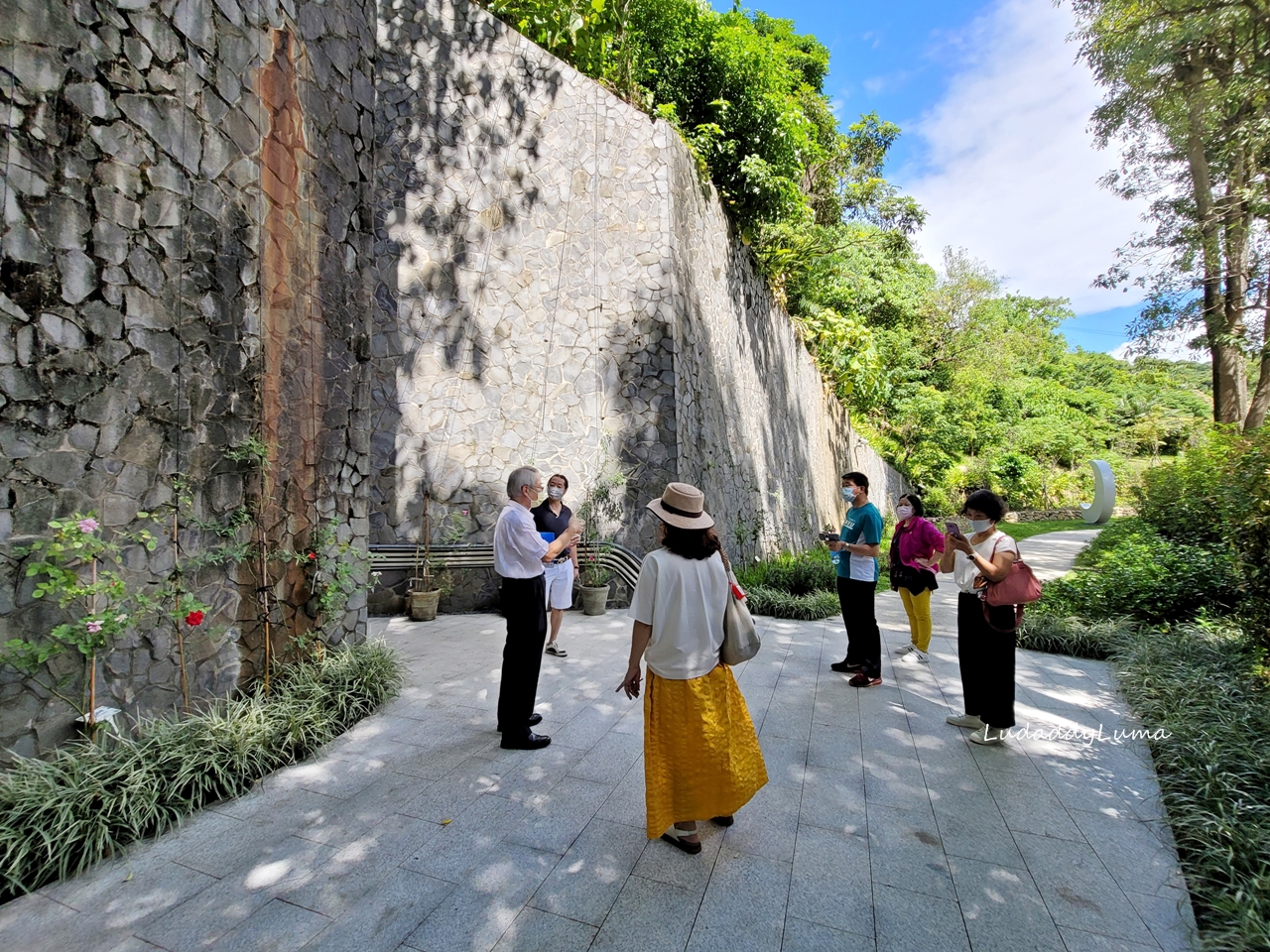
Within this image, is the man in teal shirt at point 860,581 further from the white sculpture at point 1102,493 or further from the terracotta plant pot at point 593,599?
the white sculpture at point 1102,493

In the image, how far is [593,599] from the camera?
7.77 meters

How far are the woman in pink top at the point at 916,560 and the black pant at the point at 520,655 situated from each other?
3309 millimetres

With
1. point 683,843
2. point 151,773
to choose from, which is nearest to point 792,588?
point 683,843

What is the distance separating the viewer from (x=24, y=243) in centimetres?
302

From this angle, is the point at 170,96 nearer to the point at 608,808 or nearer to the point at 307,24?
the point at 307,24

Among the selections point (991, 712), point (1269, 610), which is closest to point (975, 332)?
point (1269, 610)

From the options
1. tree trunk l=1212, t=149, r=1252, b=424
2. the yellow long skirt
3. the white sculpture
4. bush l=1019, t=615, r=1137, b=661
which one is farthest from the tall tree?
Result: the yellow long skirt

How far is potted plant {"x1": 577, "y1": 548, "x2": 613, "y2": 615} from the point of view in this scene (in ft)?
25.6

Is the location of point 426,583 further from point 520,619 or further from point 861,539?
point 861,539

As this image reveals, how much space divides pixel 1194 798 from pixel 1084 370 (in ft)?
135

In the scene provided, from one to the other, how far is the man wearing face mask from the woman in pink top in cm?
291

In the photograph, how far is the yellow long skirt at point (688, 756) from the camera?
9.43 feet

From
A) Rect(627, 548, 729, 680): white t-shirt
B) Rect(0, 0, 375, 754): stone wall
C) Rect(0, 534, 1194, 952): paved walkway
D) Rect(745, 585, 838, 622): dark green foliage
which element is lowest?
Rect(0, 534, 1194, 952): paved walkway

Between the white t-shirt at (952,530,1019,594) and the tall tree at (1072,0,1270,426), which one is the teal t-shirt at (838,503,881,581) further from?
the tall tree at (1072,0,1270,426)
